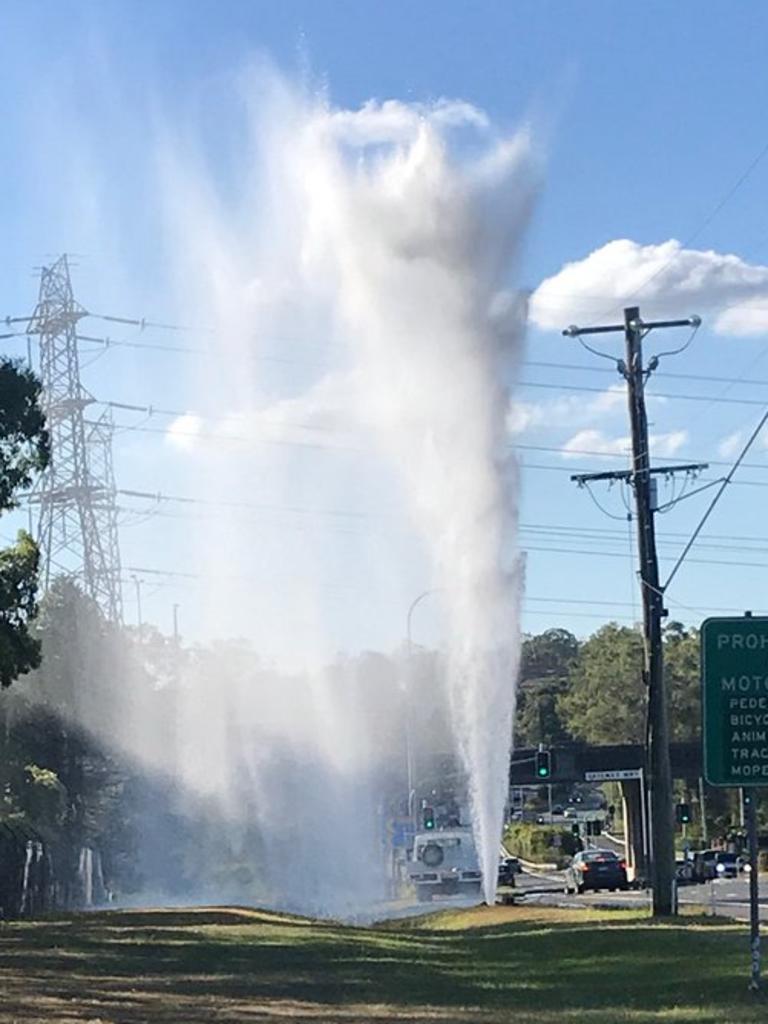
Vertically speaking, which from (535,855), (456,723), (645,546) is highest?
(645,546)

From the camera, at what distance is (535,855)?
110m

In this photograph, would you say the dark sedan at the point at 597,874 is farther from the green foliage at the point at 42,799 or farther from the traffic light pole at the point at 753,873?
the traffic light pole at the point at 753,873

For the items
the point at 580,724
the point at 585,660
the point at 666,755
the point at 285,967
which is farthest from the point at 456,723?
the point at 585,660

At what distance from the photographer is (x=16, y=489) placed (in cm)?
3472

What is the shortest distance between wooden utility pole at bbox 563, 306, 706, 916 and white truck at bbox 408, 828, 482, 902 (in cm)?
1430

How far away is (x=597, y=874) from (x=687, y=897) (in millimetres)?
7405

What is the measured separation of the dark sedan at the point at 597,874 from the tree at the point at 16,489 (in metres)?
32.3

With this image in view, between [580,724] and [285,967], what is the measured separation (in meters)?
116

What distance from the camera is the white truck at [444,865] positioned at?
50188 millimetres

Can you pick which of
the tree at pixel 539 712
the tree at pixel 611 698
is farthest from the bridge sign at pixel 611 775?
the tree at pixel 539 712

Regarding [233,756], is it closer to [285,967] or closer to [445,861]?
[445,861]

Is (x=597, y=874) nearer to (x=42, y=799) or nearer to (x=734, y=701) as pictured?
(x=42, y=799)

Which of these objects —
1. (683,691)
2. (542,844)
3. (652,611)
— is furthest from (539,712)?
(652,611)

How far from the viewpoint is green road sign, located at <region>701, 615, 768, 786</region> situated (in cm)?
1678
